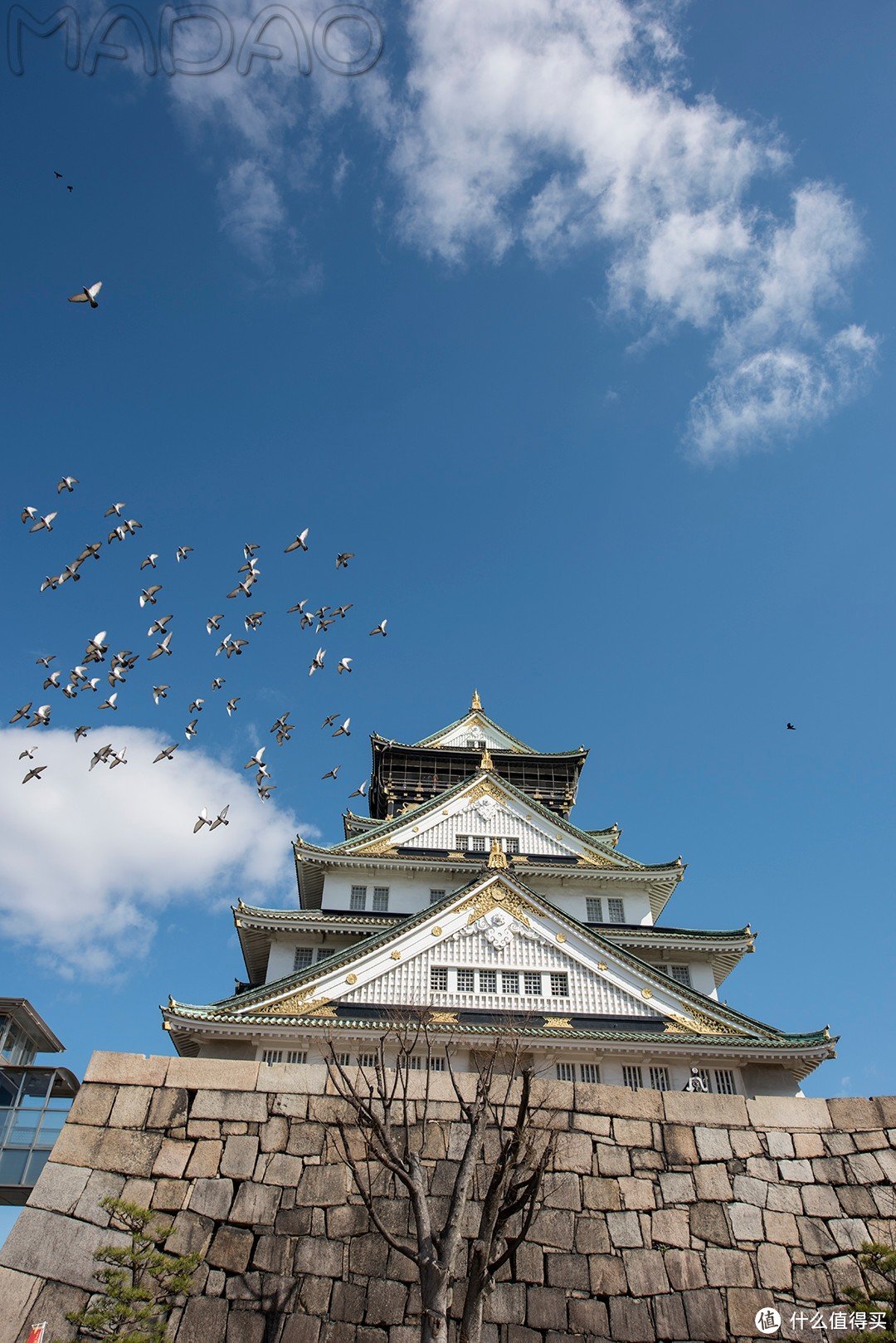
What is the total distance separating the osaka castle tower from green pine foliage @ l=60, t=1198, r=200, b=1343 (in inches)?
156

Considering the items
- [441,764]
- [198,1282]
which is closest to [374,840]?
[441,764]

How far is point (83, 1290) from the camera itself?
11109 millimetres

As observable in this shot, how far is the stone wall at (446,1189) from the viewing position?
11.3m

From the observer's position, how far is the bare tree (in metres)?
9.22

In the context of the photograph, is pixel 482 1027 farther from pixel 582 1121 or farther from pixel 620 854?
pixel 620 854

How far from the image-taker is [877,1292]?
11.6 m

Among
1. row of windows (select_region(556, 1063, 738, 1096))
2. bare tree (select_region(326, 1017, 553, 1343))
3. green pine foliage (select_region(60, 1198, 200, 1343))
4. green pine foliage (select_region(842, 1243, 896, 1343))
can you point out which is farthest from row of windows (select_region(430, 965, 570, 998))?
green pine foliage (select_region(60, 1198, 200, 1343))

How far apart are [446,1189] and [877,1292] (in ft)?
18.9

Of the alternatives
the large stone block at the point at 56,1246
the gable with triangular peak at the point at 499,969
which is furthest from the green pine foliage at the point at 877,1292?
the large stone block at the point at 56,1246

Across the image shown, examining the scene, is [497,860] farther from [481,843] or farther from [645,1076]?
[645,1076]

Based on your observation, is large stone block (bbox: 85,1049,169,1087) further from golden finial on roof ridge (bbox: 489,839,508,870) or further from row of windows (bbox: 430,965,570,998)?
golden finial on roof ridge (bbox: 489,839,508,870)

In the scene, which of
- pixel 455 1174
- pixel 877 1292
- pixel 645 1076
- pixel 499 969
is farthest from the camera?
pixel 499 969

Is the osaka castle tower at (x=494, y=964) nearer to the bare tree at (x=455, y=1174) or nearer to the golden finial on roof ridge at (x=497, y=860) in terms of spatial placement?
the golden finial on roof ridge at (x=497, y=860)

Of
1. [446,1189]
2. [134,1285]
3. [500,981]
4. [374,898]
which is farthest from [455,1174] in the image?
[374,898]
